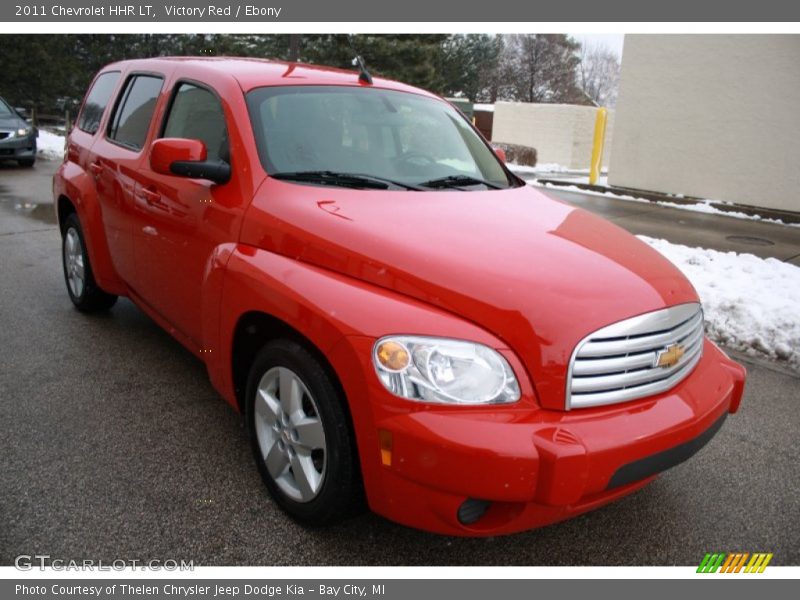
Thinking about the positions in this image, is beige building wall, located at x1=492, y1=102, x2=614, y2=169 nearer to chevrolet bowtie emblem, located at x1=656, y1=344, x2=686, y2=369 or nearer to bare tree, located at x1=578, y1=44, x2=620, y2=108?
chevrolet bowtie emblem, located at x1=656, y1=344, x2=686, y2=369

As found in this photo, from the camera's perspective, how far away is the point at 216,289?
9.87ft

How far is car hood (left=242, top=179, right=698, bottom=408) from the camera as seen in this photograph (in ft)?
7.50

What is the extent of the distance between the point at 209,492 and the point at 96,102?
344 centimetres

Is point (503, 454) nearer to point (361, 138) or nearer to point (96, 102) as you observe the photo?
point (361, 138)

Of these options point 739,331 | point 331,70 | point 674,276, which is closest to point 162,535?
point 674,276

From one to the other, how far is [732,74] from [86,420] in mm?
11733

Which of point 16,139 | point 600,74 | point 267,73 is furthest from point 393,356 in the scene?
point 600,74

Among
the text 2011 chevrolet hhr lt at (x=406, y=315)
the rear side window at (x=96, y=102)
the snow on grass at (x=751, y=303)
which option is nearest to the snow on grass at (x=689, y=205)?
the snow on grass at (x=751, y=303)

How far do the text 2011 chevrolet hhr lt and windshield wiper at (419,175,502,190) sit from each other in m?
0.02

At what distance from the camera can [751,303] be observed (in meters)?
5.34

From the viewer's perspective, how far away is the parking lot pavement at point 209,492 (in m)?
2.65

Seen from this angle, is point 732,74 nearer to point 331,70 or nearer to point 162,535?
point 331,70

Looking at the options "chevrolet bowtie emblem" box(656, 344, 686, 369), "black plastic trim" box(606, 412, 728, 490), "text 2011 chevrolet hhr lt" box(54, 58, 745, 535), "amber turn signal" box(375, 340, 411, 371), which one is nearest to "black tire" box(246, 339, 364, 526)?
"text 2011 chevrolet hhr lt" box(54, 58, 745, 535)

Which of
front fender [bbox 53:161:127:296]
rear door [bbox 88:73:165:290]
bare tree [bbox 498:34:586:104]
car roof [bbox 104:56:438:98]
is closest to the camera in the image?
car roof [bbox 104:56:438:98]
